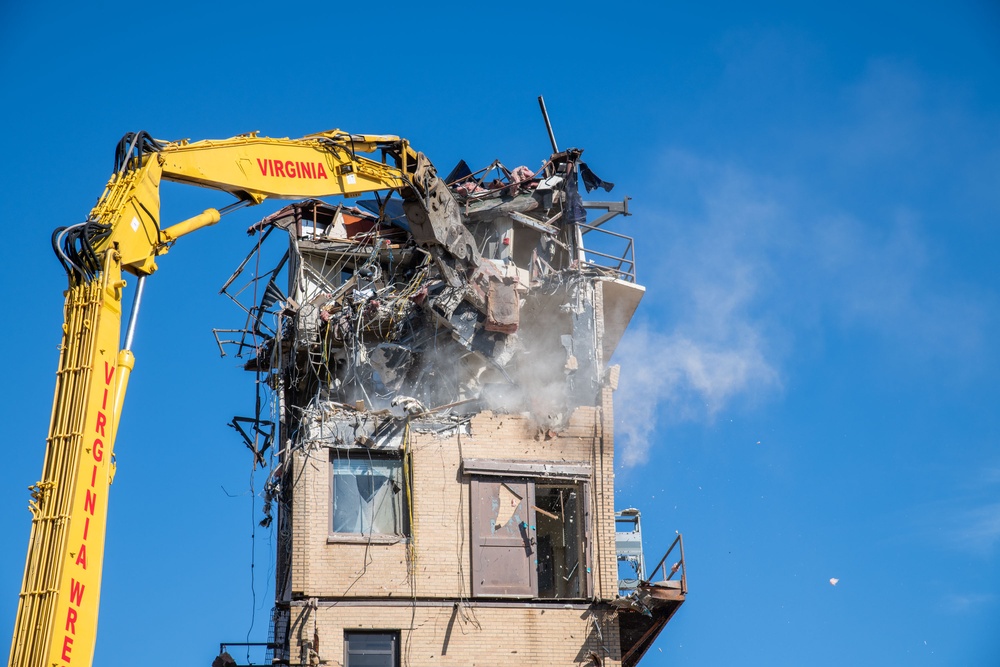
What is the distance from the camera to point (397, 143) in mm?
24969

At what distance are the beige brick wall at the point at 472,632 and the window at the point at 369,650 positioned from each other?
16 centimetres

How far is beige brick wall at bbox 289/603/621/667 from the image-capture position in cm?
2620

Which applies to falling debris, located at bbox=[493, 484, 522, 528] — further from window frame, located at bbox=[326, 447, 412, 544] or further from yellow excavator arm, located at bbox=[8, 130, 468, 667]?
yellow excavator arm, located at bbox=[8, 130, 468, 667]

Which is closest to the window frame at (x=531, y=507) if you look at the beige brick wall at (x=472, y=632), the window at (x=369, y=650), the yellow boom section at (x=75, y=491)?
the beige brick wall at (x=472, y=632)

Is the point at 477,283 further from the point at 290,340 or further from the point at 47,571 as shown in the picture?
the point at 47,571

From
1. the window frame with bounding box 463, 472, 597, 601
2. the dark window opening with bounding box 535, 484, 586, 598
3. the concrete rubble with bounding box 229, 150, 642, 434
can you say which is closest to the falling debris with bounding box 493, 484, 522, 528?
the window frame with bounding box 463, 472, 597, 601

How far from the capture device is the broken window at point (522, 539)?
27516 mm

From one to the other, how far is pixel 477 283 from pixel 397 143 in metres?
4.86

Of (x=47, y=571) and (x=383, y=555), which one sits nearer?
(x=47, y=571)

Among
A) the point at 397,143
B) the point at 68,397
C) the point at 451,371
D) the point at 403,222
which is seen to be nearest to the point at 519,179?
the point at 403,222

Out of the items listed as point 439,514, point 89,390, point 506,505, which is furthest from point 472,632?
point 89,390

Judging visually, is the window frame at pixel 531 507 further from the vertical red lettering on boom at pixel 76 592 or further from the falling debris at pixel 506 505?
the vertical red lettering on boom at pixel 76 592

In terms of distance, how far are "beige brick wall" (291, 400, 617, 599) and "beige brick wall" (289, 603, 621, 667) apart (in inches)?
16.8

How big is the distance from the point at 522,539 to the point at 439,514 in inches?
73.6
